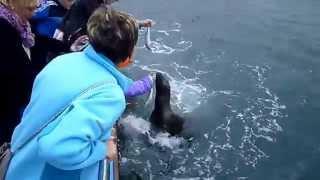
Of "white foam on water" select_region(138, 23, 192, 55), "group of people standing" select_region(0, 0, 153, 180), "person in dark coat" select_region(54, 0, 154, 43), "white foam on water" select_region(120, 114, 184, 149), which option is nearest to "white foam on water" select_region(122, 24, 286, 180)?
"white foam on water" select_region(120, 114, 184, 149)

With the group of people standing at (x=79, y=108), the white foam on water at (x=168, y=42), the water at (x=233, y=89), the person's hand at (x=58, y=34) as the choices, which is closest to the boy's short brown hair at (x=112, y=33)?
the group of people standing at (x=79, y=108)

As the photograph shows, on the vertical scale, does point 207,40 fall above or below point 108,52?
below

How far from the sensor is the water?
22.9 ft

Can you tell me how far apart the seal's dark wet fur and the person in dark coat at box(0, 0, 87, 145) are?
414 centimetres

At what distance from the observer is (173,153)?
23.6ft

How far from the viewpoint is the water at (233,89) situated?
6.97 m

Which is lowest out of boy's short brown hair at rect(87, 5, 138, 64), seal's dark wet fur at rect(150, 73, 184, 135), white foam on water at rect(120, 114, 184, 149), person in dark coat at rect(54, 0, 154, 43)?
white foam on water at rect(120, 114, 184, 149)

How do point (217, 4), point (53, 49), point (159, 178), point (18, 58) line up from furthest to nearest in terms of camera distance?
point (217, 4), point (159, 178), point (53, 49), point (18, 58)

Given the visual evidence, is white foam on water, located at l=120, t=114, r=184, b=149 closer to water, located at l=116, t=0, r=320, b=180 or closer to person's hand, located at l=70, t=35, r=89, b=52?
water, located at l=116, t=0, r=320, b=180

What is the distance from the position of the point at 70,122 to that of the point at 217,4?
1146 centimetres

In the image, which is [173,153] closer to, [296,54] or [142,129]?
[142,129]

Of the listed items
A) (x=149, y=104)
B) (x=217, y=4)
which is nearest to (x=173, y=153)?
(x=149, y=104)

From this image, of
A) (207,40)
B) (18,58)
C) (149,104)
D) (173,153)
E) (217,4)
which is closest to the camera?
(18,58)

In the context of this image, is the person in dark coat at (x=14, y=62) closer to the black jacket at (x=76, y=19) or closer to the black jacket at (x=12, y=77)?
the black jacket at (x=12, y=77)
